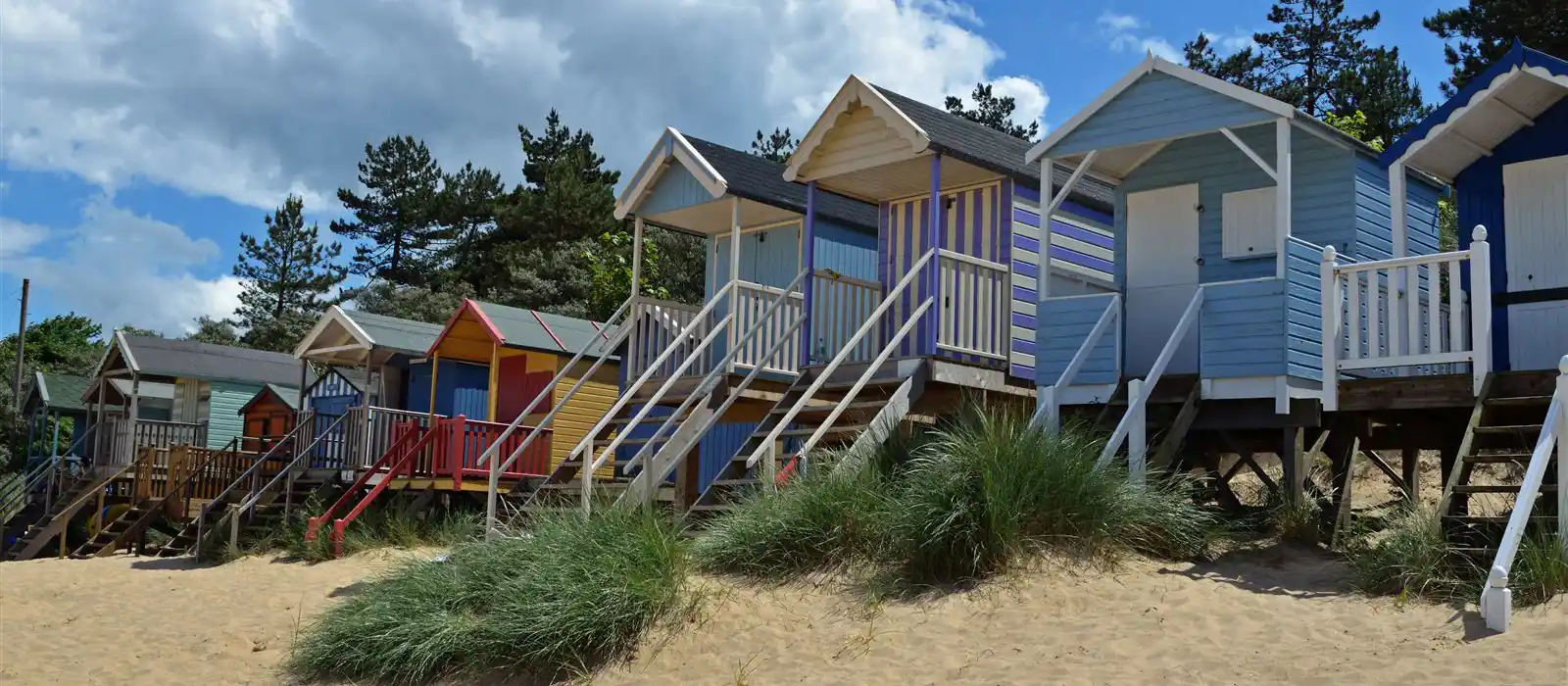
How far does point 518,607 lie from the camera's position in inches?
413

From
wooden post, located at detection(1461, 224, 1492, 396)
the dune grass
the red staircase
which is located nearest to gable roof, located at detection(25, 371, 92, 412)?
the red staircase

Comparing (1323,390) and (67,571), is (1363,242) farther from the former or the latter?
(67,571)

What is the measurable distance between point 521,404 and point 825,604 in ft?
47.6

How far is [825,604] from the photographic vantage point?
10430 millimetres

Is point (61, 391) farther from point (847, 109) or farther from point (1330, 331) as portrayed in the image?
point (1330, 331)

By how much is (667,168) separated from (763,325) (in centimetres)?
279

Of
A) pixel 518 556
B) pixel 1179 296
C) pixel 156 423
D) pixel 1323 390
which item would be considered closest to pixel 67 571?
pixel 156 423

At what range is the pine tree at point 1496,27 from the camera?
26859mm

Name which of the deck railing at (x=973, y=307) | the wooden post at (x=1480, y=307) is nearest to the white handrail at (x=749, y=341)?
the deck railing at (x=973, y=307)

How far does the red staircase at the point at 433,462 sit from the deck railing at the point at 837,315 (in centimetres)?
443

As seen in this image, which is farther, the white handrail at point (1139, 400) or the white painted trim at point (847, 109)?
the white painted trim at point (847, 109)

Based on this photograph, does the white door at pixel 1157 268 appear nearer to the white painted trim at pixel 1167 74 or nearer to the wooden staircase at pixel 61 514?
the white painted trim at pixel 1167 74

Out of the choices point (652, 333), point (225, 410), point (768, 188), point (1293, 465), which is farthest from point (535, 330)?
point (1293, 465)

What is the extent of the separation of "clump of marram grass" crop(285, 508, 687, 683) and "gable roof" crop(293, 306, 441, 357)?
13306mm
